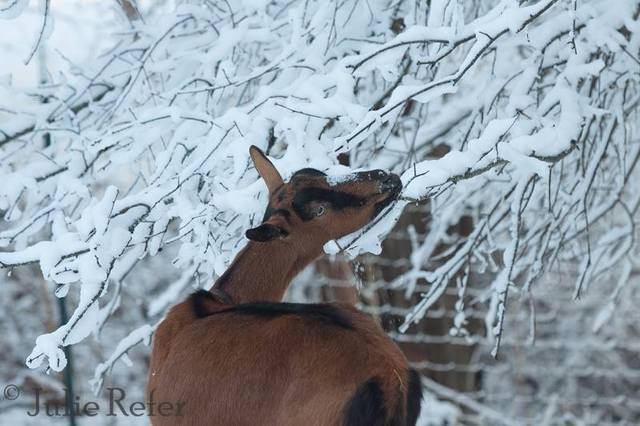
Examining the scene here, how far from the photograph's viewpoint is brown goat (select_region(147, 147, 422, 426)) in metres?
2.39

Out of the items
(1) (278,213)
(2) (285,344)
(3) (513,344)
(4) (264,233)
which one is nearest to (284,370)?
(2) (285,344)

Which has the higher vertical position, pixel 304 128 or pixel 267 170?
pixel 304 128

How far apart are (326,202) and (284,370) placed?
77 centimetres

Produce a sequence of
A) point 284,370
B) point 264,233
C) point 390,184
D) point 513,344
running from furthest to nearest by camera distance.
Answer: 1. point 513,344
2. point 390,184
3. point 264,233
4. point 284,370

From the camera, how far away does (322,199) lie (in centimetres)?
312

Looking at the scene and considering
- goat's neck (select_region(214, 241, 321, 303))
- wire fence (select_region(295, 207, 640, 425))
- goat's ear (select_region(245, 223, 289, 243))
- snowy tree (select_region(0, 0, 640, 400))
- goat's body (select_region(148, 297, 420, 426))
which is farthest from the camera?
wire fence (select_region(295, 207, 640, 425))

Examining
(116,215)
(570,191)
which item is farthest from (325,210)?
(570,191)

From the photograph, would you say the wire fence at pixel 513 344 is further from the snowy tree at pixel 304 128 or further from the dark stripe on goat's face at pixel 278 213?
A: the dark stripe on goat's face at pixel 278 213

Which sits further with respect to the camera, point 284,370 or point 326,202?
point 326,202

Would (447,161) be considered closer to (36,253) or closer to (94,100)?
(36,253)

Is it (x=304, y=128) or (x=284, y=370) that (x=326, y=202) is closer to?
(x=304, y=128)

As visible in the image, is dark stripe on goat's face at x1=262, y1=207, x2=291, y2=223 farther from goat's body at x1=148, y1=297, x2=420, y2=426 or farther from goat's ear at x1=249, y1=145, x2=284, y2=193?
goat's body at x1=148, y1=297, x2=420, y2=426

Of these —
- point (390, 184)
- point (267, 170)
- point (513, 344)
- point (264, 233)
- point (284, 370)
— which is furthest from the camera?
point (513, 344)

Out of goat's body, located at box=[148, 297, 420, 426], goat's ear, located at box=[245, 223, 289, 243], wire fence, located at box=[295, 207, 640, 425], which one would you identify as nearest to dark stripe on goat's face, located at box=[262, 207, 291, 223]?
goat's ear, located at box=[245, 223, 289, 243]
